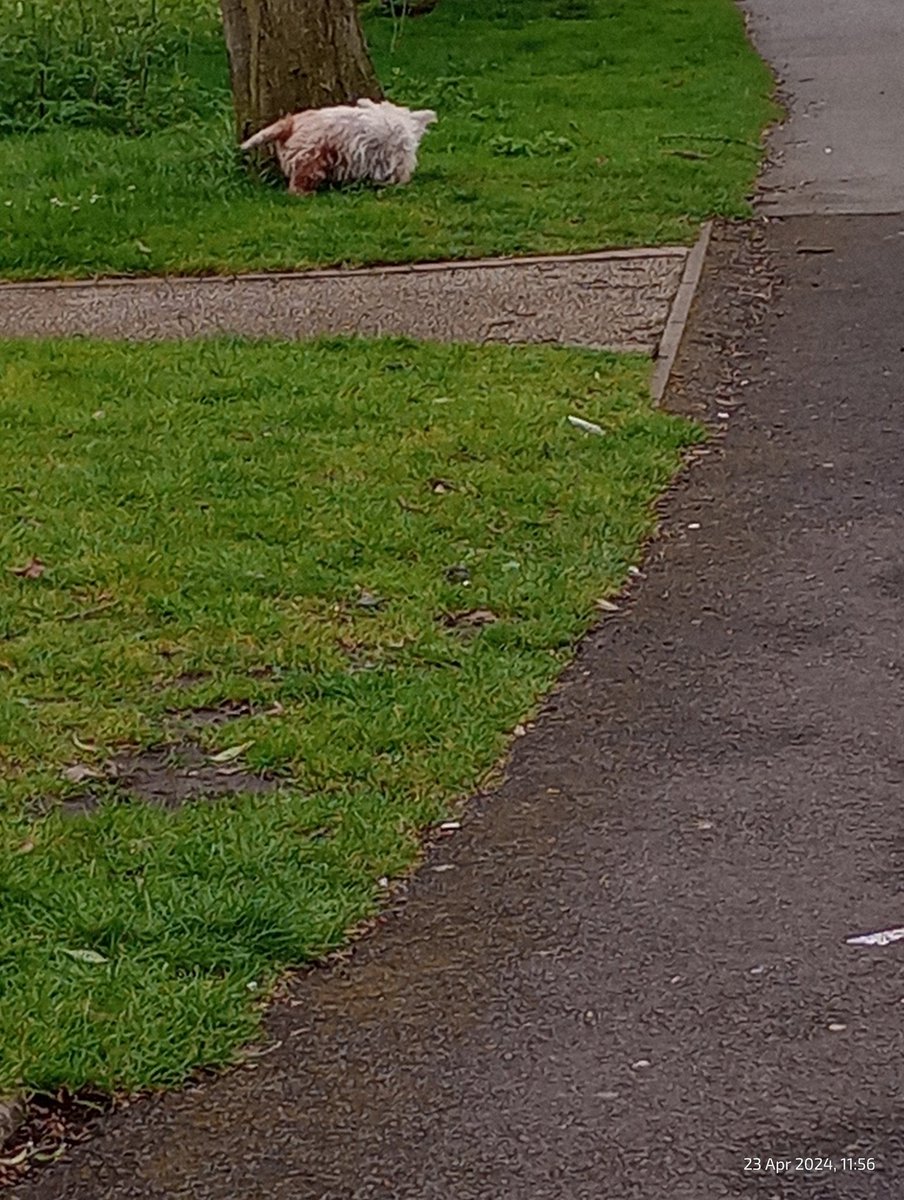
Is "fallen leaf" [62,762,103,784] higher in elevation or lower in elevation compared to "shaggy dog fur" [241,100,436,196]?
lower

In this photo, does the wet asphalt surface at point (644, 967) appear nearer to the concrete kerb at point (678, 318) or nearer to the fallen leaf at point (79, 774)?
the fallen leaf at point (79, 774)

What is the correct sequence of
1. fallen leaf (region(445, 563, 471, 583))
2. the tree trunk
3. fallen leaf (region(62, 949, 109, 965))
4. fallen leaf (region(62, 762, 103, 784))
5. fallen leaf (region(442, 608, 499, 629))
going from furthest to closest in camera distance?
1. the tree trunk
2. fallen leaf (region(445, 563, 471, 583))
3. fallen leaf (region(442, 608, 499, 629))
4. fallen leaf (region(62, 762, 103, 784))
5. fallen leaf (region(62, 949, 109, 965))

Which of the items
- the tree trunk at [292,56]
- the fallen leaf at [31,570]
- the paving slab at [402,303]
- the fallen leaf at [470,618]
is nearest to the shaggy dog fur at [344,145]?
the tree trunk at [292,56]

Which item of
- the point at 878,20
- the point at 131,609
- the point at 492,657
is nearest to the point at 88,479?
the point at 131,609

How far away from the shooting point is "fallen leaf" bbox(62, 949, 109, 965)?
3.72m

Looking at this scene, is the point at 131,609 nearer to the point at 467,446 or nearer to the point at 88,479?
the point at 88,479

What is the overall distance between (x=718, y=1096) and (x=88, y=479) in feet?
13.2

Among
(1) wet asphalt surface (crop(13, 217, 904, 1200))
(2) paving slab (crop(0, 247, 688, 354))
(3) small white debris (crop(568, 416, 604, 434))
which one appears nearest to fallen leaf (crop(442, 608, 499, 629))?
(1) wet asphalt surface (crop(13, 217, 904, 1200))

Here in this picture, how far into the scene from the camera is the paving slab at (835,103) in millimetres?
11742

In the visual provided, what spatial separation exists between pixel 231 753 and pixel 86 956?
1.00 metres

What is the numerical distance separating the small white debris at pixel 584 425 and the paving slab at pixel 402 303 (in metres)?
1.10

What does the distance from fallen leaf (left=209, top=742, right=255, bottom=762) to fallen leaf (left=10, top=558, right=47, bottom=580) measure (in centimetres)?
141

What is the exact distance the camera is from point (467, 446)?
6957 millimetres

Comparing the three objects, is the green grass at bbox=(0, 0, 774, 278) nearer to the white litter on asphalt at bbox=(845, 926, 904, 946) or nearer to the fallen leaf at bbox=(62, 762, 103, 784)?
the fallen leaf at bbox=(62, 762, 103, 784)
